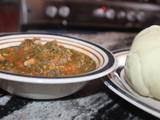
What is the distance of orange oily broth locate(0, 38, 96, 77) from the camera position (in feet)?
2.63

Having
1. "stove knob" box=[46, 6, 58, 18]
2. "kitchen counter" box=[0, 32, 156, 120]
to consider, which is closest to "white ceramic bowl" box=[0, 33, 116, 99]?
"kitchen counter" box=[0, 32, 156, 120]

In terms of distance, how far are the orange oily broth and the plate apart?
70mm

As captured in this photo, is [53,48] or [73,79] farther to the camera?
[53,48]

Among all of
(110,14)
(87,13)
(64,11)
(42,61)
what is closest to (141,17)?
(110,14)

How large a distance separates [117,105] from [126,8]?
1740mm

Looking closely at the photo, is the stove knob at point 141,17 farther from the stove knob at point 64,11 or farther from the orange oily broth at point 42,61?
the orange oily broth at point 42,61

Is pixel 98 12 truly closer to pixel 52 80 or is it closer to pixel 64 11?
pixel 64 11

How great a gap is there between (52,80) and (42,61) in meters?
0.14

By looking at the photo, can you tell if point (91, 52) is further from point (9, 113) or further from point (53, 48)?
point (9, 113)

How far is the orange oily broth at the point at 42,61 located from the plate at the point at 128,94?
7 centimetres

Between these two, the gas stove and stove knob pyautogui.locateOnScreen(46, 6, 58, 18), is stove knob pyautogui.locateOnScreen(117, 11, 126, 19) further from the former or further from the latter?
stove knob pyautogui.locateOnScreen(46, 6, 58, 18)

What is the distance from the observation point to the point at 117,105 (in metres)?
0.82

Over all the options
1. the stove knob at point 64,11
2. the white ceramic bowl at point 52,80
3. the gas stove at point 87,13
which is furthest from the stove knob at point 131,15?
the white ceramic bowl at point 52,80

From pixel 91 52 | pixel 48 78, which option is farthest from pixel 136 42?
pixel 48 78
